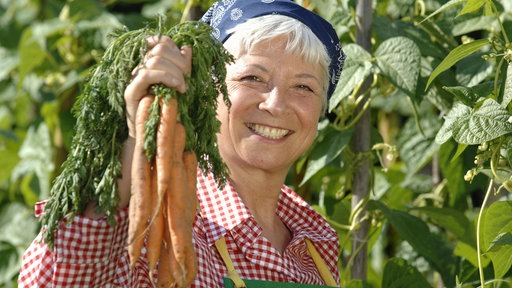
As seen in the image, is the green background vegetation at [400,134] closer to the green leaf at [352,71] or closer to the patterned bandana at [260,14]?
the green leaf at [352,71]

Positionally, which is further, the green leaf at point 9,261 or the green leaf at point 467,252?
the green leaf at point 9,261

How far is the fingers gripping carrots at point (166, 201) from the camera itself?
1455 millimetres

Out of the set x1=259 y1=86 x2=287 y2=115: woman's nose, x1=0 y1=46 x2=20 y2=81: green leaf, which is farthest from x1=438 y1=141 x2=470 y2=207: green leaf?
x1=0 y1=46 x2=20 y2=81: green leaf

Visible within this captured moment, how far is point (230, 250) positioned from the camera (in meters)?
1.82

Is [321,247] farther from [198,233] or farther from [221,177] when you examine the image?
[221,177]

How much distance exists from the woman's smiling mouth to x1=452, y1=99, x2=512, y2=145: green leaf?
301 millimetres

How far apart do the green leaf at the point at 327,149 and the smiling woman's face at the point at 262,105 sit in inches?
15.7

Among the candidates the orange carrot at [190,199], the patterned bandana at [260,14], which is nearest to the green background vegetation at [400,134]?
the patterned bandana at [260,14]

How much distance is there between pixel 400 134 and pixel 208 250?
97 centimetres

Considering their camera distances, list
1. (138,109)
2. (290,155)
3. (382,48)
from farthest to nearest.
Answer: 1. (382,48)
2. (290,155)
3. (138,109)

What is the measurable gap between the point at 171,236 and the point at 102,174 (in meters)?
0.13

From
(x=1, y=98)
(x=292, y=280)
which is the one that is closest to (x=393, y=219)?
(x=292, y=280)

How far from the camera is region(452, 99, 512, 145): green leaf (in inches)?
73.9

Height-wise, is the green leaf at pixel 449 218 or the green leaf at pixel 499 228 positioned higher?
the green leaf at pixel 499 228
